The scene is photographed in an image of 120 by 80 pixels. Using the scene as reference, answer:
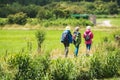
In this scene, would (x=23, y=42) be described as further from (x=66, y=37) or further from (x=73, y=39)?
(x=66, y=37)

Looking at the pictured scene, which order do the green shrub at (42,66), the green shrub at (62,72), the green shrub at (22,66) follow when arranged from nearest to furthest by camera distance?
the green shrub at (22,66)
the green shrub at (42,66)
the green shrub at (62,72)

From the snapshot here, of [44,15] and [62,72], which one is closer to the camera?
[62,72]

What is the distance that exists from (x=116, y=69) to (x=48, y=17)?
4977 cm

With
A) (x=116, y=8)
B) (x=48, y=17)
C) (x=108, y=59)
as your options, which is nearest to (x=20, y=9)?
(x=48, y=17)

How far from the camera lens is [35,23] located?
2183 inches

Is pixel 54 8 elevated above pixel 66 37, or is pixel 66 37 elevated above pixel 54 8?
pixel 66 37

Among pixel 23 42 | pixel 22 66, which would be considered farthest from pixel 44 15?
pixel 22 66

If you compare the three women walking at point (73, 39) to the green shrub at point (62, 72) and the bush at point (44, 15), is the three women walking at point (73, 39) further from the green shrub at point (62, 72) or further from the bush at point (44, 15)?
the bush at point (44, 15)

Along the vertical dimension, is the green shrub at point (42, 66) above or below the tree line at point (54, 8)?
above

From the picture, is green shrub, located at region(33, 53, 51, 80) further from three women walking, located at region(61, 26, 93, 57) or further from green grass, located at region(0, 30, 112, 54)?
green grass, located at region(0, 30, 112, 54)

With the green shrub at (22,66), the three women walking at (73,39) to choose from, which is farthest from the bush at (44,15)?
the green shrub at (22,66)

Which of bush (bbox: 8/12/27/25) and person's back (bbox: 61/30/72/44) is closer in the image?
person's back (bbox: 61/30/72/44)

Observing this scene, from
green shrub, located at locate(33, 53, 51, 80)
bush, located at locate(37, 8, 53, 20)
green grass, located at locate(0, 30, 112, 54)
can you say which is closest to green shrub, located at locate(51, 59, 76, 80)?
green shrub, located at locate(33, 53, 51, 80)

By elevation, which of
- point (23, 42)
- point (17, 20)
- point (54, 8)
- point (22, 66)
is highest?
point (22, 66)
